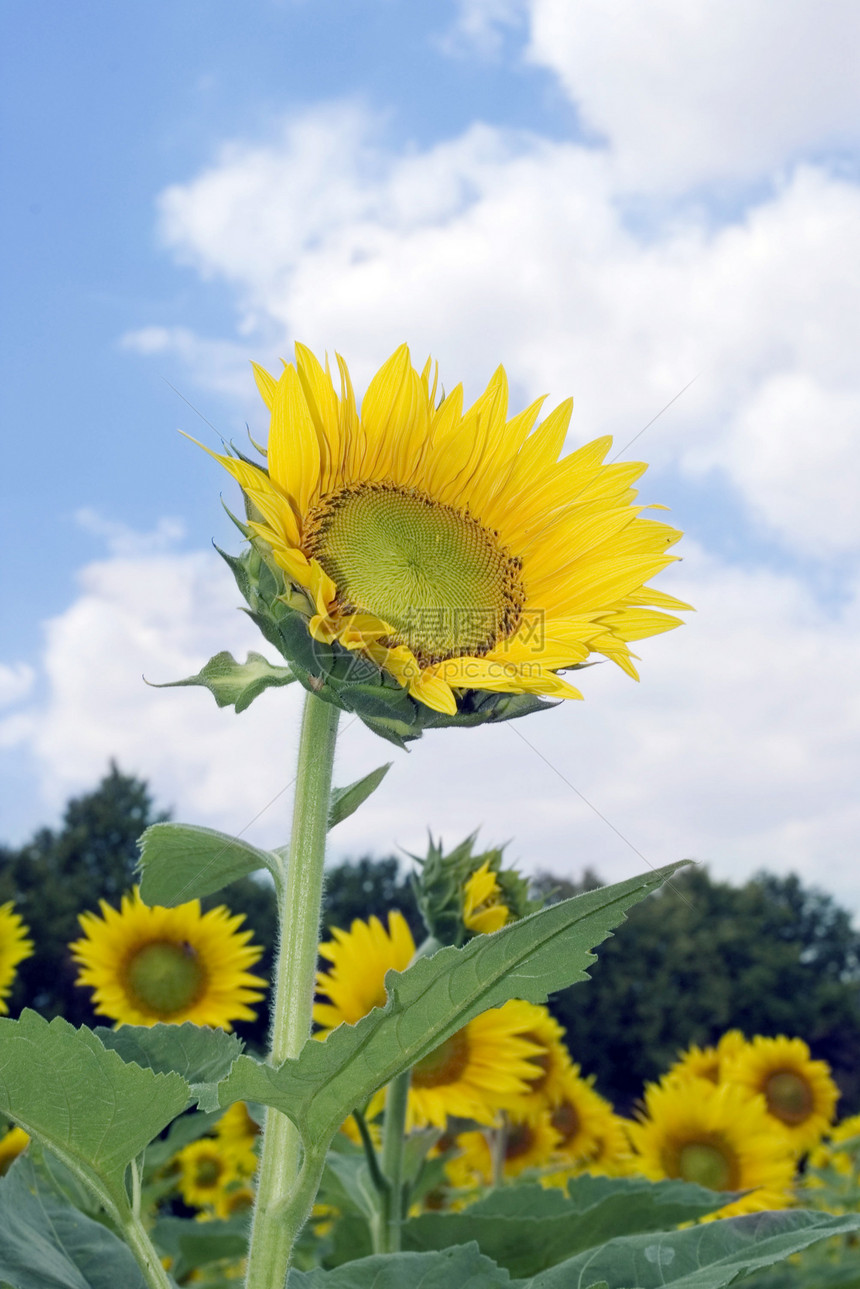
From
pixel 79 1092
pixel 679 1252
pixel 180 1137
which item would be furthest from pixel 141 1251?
pixel 180 1137

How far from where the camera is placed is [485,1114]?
291 cm

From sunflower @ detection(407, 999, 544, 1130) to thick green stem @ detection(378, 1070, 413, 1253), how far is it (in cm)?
44

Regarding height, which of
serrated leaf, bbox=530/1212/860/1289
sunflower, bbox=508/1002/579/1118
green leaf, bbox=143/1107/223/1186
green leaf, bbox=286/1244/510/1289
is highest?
sunflower, bbox=508/1002/579/1118

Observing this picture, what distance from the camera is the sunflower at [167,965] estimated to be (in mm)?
3656

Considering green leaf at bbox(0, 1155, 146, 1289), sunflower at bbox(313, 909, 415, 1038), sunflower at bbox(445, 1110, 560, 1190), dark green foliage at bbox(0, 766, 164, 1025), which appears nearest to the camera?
green leaf at bbox(0, 1155, 146, 1289)

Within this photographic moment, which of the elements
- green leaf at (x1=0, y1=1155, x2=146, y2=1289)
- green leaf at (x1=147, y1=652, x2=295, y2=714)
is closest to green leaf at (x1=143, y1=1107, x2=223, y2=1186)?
green leaf at (x1=0, y1=1155, x2=146, y2=1289)

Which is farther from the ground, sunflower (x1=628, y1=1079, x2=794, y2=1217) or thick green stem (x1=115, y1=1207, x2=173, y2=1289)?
sunflower (x1=628, y1=1079, x2=794, y2=1217)

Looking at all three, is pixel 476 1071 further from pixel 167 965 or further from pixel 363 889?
pixel 363 889

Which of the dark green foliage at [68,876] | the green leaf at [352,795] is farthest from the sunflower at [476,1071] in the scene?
the dark green foliage at [68,876]

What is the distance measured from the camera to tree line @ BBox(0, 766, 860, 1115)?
83.3 feet

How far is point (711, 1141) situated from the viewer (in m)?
4.39

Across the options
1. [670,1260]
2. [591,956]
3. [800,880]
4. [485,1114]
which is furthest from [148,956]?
[800,880]

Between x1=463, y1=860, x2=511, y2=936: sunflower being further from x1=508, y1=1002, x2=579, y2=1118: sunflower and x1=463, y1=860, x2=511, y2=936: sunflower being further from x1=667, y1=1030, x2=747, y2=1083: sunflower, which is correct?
x1=667, y1=1030, x2=747, y2=1083: sunflower

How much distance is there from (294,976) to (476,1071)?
1.93 metres
